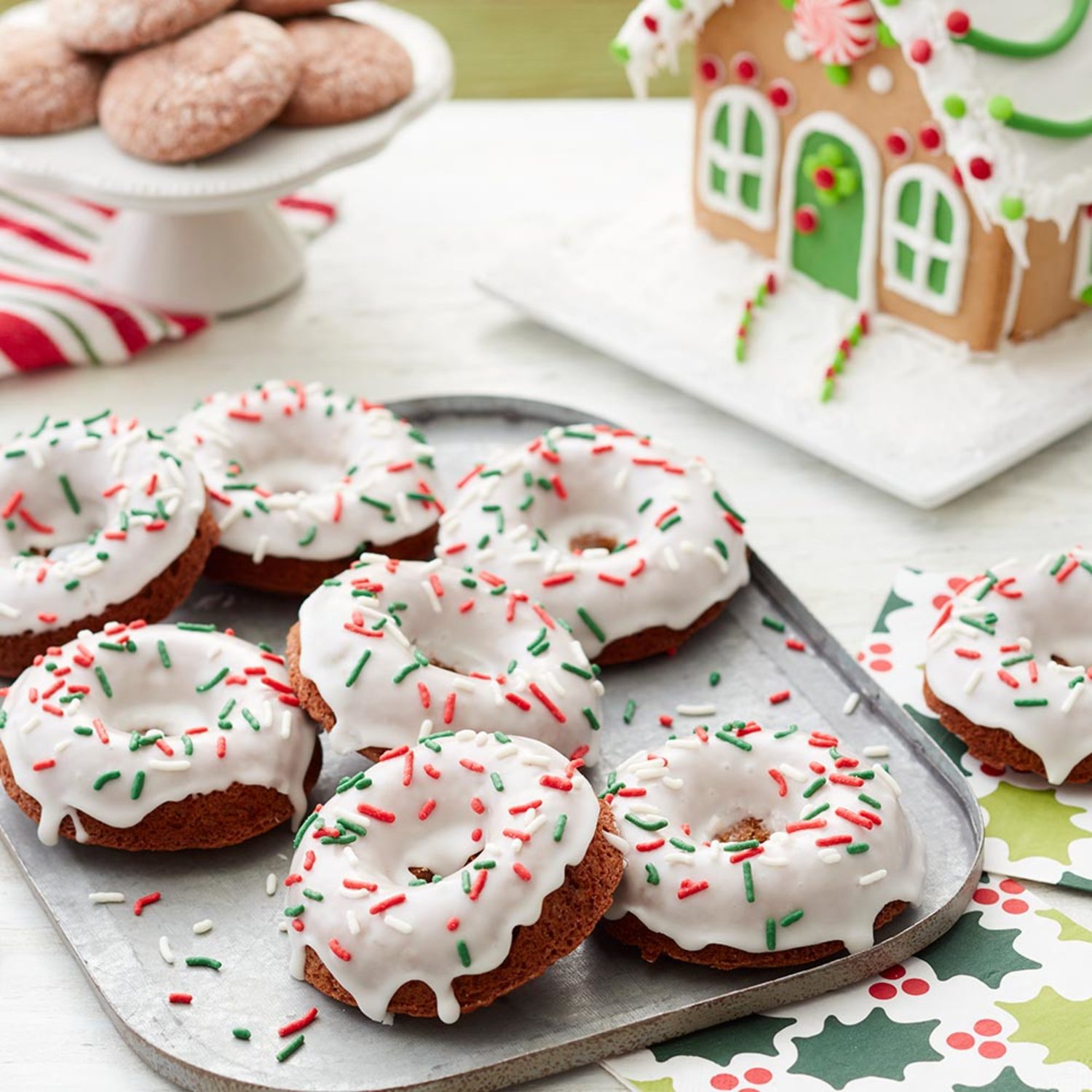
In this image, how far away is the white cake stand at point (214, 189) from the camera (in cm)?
253

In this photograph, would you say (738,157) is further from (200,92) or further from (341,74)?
(200,92)

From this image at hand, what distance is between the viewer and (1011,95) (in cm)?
233

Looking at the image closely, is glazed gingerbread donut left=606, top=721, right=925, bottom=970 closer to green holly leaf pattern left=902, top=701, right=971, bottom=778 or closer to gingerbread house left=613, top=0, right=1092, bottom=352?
green holly leaf pattern left=902, top=701, right=971, bottom=778

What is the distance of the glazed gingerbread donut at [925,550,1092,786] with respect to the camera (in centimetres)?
187

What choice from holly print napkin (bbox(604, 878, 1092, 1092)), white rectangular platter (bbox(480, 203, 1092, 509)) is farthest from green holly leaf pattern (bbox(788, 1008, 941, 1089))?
white rectangular platter (bbox(480, 203, 1092, 509))

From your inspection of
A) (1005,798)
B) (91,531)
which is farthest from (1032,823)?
(91,531)

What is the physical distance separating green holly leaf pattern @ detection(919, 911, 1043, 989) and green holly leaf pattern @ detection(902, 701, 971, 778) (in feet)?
0.74

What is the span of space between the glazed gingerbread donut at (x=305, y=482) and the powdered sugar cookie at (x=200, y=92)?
388mm

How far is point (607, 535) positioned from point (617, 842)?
623mm

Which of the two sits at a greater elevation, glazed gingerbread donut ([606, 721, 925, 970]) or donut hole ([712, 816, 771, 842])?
glazed gingerbread donut ([606, 721, 925, 970])

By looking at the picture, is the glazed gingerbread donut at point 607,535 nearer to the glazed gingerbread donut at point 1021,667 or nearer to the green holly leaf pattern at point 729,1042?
the glazed gingerbread donut at point 1021,667

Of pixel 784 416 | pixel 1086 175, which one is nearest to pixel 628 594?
pixel 784 416

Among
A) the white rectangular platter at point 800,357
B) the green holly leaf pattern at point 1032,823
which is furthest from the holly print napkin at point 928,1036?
the white rectangular platter at point 800,357

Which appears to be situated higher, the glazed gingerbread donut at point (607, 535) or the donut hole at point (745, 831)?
the glazed gingerbread donut at point (607, 535)
